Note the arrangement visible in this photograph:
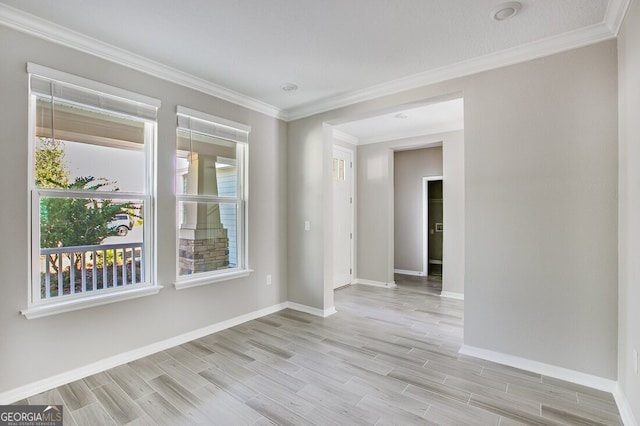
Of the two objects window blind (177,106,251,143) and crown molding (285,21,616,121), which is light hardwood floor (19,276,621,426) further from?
crown molding (285,21,616,121)

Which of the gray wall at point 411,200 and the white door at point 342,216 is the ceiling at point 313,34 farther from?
the gray wall at point 411,200

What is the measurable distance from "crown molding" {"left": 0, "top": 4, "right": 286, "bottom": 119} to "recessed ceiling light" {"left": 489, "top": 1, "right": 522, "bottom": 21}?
2.61m

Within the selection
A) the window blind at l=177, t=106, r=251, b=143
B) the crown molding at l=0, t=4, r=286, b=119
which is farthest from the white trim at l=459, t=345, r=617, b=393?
the crown molding at l=0, t=4, r=286, b=119

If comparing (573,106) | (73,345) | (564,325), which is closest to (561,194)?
(573,106)

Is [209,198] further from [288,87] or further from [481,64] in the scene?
[481,64]

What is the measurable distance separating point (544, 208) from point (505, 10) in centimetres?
151

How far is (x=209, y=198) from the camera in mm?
3453

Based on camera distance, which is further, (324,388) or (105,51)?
(105,51)

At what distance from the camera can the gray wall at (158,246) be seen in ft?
7.01

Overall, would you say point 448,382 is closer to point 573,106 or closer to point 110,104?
point 573,106

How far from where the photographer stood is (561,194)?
244 centimetres

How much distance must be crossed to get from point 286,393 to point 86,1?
2999mm

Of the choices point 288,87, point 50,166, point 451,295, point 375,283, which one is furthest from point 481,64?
point 375,283

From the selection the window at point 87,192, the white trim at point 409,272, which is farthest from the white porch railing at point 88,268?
the white trim at point 409,272
